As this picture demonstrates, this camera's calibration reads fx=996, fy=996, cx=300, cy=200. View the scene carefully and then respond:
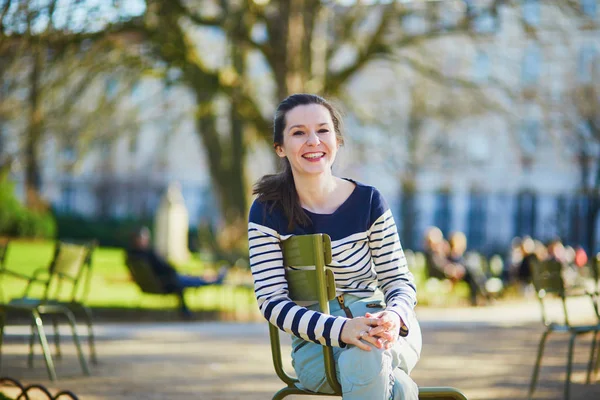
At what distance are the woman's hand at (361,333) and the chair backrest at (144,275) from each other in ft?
34.4

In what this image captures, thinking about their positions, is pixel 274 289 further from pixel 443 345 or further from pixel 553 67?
pixel 553 67

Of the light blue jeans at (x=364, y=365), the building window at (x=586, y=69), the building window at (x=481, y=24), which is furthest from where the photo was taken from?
the building window at (x=586, y=69)

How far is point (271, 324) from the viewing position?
3977mm

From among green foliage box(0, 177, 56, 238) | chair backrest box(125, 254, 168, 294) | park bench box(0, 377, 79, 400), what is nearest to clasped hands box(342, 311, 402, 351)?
park bench box(0, 377, 79, 400)

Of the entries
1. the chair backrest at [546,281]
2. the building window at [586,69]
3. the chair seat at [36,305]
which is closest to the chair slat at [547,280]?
the chair backrest at [546,281]

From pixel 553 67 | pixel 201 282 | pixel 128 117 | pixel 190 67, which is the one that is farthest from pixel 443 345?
pixel 553 67

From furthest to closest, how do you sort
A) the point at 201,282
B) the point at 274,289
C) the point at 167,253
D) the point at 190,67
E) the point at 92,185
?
1. the point at 92,185
2. the point at 167,253
3. the point at 190,67
4. the point at 201,282
5. the point at 274,289

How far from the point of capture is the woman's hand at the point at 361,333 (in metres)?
3.59

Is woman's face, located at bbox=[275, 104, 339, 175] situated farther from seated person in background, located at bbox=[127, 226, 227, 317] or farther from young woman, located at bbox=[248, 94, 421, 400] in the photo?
seated person in background, located at bbox=[127, 226, 227, 317]

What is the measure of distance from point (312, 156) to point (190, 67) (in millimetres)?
14330

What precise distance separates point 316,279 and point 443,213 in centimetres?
4856

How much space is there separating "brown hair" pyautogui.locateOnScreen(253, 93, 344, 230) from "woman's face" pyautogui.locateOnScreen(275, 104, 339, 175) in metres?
0.03

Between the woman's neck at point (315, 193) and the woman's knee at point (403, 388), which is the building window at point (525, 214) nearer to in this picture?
the woman's neck at point (315, 193)

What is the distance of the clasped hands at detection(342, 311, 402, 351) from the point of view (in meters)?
3.59
